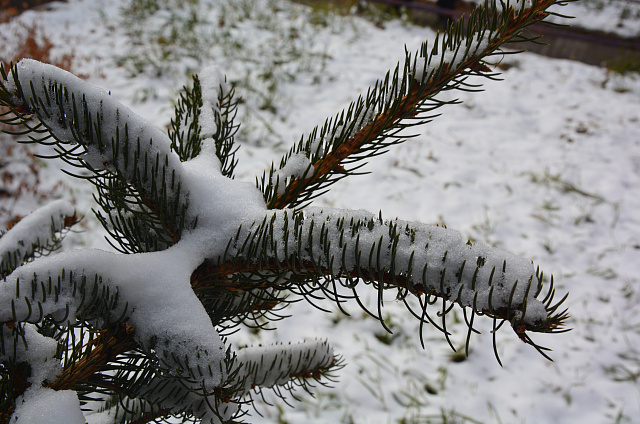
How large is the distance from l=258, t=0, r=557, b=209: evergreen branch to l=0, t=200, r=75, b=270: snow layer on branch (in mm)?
498

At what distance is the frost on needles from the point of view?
43cm

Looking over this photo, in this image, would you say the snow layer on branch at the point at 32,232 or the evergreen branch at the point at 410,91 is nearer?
the evergreen branch at the point at 410,91

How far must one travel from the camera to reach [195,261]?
20.0 inches

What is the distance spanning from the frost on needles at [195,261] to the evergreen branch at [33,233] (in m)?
0.26

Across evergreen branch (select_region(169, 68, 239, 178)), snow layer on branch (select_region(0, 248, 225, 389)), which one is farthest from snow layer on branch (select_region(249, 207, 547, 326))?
evergreen branch (select_region(169, 68, 239, 178))

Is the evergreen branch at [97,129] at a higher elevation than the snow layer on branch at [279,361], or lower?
higher

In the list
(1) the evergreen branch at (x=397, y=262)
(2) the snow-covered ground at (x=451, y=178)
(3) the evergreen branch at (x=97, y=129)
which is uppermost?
(3) the evergreen branch at (x=97, y=129)

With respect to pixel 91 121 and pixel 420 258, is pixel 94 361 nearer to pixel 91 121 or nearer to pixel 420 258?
pixel 91 121

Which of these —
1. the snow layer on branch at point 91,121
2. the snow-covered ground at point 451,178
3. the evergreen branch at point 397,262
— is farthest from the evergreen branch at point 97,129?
the snow-covered ground at point 451,178

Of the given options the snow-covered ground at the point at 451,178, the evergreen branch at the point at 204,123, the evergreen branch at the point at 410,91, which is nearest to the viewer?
the evergreen branch at the point at 410,91

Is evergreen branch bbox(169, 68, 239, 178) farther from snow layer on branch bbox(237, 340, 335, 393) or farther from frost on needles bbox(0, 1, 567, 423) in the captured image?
snow layer on branch bbox(237, 340, 335, 393)

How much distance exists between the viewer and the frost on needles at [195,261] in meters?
0.43

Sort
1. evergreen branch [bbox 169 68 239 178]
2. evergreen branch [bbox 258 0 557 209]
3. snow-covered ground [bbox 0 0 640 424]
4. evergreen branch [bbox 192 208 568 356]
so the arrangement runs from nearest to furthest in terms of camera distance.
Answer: evergreen branch [bbox 192 208 568 356], evergreen branch [bbox 258 0 557 209], evergreen branch [bbox 169 68 239 178], snow-covered ground [bbox 0 0 640 424]

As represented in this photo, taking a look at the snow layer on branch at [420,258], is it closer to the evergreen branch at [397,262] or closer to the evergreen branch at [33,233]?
the evergreen branch at [397,262]
